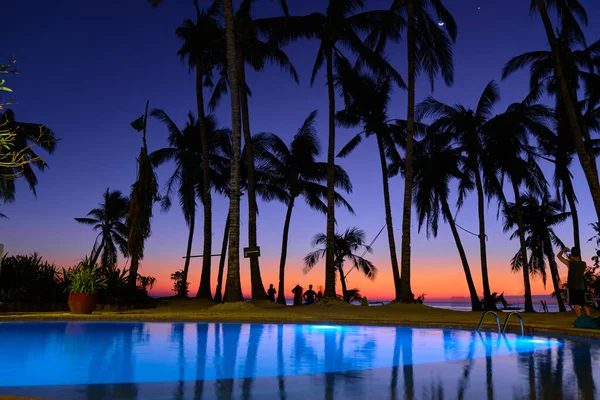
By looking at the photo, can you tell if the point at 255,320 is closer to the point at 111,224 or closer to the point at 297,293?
the point at 297,293

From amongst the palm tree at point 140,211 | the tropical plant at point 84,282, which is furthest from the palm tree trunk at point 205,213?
the tropical plant at point 84,282

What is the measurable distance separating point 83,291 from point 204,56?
47.9 ft

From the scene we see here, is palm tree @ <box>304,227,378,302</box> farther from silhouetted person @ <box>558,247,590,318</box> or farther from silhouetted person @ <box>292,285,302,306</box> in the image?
silhouetted person @ <box>558,247,590,318</box>

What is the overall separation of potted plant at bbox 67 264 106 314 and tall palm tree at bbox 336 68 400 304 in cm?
1361

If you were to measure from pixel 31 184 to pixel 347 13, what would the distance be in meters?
21.2

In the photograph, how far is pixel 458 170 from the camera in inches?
1089

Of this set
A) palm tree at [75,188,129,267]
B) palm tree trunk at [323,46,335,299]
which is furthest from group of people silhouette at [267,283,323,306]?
palm tree at [75,188,129,267]

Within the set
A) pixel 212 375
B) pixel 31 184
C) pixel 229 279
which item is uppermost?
pixel 31 184

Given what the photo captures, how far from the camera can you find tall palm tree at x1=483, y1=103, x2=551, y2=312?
25.6 m

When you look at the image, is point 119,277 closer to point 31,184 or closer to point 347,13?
point 347,13

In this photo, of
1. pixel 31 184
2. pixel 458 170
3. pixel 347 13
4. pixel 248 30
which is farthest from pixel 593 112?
pixel 31 184

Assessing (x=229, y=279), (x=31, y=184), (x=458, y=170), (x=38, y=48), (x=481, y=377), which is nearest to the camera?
(x=481, y=377)

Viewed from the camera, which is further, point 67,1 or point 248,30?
point 248,30

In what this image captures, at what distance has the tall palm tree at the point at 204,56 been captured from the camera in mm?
24859
